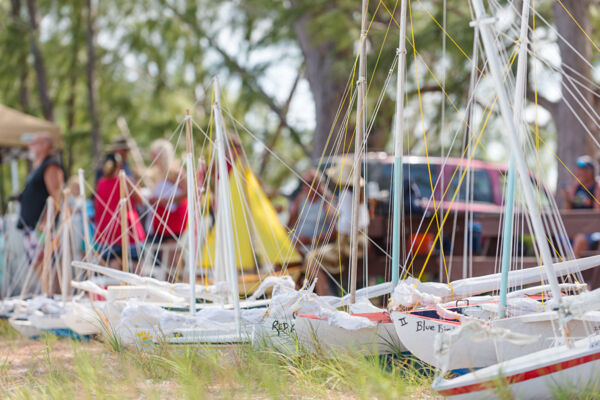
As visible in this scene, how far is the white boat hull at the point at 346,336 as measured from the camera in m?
4.52

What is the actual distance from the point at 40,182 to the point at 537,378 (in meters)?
5.95

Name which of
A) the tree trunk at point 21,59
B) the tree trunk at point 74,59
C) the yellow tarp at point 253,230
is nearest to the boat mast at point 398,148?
the yellow tarp at point 253,230

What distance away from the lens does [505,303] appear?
4035 millimetres

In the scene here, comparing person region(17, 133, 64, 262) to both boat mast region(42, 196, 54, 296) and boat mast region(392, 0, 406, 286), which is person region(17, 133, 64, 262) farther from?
boat mast region(392, 0, 406, 286)

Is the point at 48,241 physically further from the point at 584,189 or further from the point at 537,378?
the point at 537,378

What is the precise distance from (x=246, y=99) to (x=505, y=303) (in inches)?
446

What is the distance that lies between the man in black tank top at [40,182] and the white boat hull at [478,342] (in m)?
4.90

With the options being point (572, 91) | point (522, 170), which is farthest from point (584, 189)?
point (522, 170)

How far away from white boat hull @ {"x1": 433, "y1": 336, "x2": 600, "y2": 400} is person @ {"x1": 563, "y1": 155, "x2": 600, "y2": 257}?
3674 millimetres

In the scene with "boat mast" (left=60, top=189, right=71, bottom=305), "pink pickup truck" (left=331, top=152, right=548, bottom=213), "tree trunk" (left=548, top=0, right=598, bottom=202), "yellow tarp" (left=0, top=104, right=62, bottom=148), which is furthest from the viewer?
"yellow tarp" (left=0, top=104, right=62, bottom=148)

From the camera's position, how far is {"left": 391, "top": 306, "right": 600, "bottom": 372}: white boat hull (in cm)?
370

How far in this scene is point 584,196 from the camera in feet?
25.7

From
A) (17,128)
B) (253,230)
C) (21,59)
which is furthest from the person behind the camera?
(21,59)

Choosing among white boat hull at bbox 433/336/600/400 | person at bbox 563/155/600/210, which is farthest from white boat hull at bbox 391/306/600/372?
person at bbox 563/155/600/210
